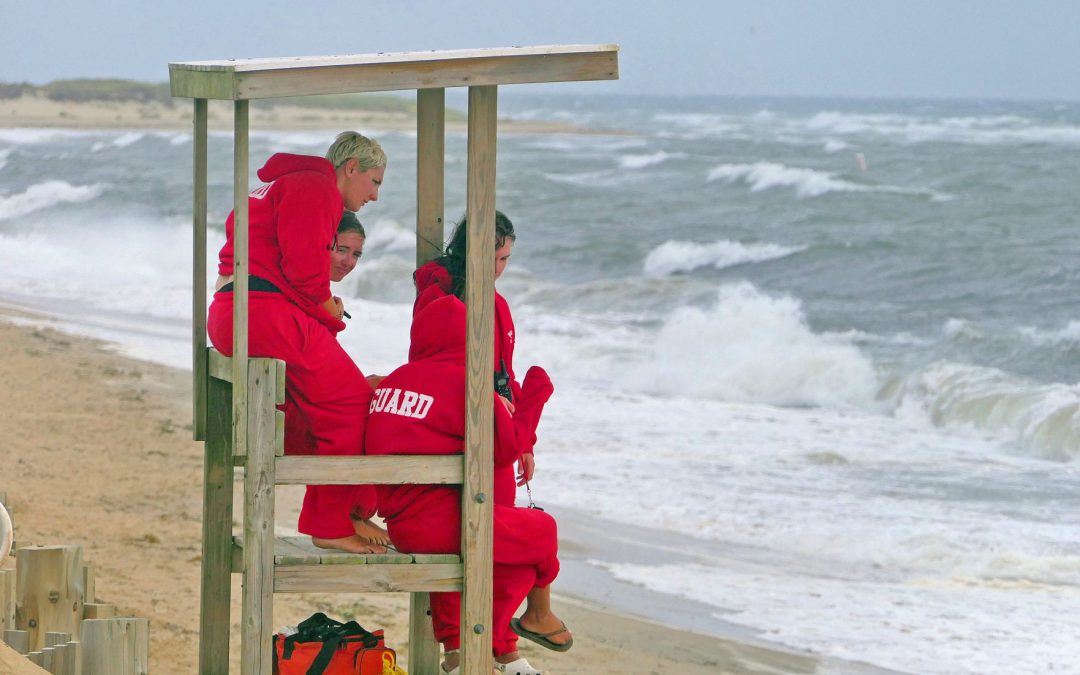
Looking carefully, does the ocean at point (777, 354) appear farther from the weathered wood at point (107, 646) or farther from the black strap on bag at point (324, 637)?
the weathered wood at point (107, 646)

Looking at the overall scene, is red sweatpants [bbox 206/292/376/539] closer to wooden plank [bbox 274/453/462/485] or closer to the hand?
wooden plank [bbox 274/453/462/485]

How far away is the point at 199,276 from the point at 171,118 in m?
65.8

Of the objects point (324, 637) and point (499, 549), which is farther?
point (324, 637)

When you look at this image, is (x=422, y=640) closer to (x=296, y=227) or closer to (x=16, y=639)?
(x=16, y=639)

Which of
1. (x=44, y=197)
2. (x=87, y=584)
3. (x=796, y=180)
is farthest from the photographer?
(x=796, y=180)

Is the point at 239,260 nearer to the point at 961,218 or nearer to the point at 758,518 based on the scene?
the point at 758,518

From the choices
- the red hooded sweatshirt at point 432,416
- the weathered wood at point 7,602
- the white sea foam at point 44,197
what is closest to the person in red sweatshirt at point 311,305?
the red hooded sweatshirt at point 432,416

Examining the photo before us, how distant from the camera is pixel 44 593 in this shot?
4.54 m

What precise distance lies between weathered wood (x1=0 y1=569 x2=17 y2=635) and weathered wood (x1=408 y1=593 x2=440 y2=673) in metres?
1.23

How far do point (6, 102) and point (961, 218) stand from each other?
49.0 metres

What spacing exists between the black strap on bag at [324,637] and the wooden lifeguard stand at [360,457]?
0.29 m

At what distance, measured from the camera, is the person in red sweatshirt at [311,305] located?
409cm

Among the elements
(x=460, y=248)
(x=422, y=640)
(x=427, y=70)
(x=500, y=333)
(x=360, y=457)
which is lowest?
(x=422, y=640)

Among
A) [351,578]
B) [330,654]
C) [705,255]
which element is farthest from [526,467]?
[705,255]
